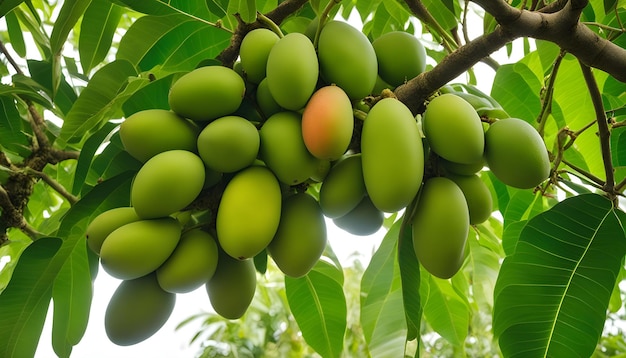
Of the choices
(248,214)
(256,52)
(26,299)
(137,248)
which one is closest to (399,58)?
(256,52)

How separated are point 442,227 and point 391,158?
0.11 metres

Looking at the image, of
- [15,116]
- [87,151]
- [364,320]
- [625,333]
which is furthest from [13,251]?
[625,333]

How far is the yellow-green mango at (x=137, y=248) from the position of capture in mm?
743

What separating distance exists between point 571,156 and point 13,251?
56.2 inches

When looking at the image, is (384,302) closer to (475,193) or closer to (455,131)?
(475,193)

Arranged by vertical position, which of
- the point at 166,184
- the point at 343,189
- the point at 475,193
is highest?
the point at 166,184

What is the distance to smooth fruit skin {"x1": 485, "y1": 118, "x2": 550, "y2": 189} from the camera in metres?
0.77

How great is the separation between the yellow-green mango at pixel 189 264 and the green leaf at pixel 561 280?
471mm

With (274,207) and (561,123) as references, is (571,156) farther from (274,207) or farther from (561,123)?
(274,207)

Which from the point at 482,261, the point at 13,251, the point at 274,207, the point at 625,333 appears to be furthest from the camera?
the point at 625,333

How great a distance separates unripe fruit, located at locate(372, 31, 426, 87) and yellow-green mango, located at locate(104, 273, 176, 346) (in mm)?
455

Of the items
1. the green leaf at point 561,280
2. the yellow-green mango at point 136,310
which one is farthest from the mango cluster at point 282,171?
the green leaf at point 561,280

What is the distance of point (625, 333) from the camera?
11.8 feet

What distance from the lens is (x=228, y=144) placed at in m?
0.76
